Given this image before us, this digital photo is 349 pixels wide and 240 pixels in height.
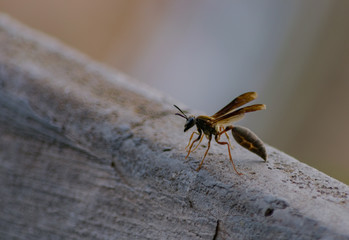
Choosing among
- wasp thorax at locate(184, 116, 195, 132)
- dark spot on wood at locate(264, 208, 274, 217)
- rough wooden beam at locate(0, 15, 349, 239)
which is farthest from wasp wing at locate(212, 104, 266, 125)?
dark spot on wood at locate(264, 208, 274, 217)

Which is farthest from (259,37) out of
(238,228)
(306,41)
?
(238,228)

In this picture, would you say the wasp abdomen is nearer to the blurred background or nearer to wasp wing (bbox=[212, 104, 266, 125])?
wasp wing (bbox=[212, 104, 266, 125])

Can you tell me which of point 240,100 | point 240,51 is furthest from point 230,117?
point 240,51

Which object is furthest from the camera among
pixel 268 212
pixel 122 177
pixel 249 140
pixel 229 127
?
pixel 229 127

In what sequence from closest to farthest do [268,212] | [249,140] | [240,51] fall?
[268,212] → [249,140] → [240,51]

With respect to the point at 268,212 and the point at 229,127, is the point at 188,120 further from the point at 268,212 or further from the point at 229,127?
the point at 268,212

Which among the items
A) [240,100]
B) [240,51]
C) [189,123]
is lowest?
[189,123]
